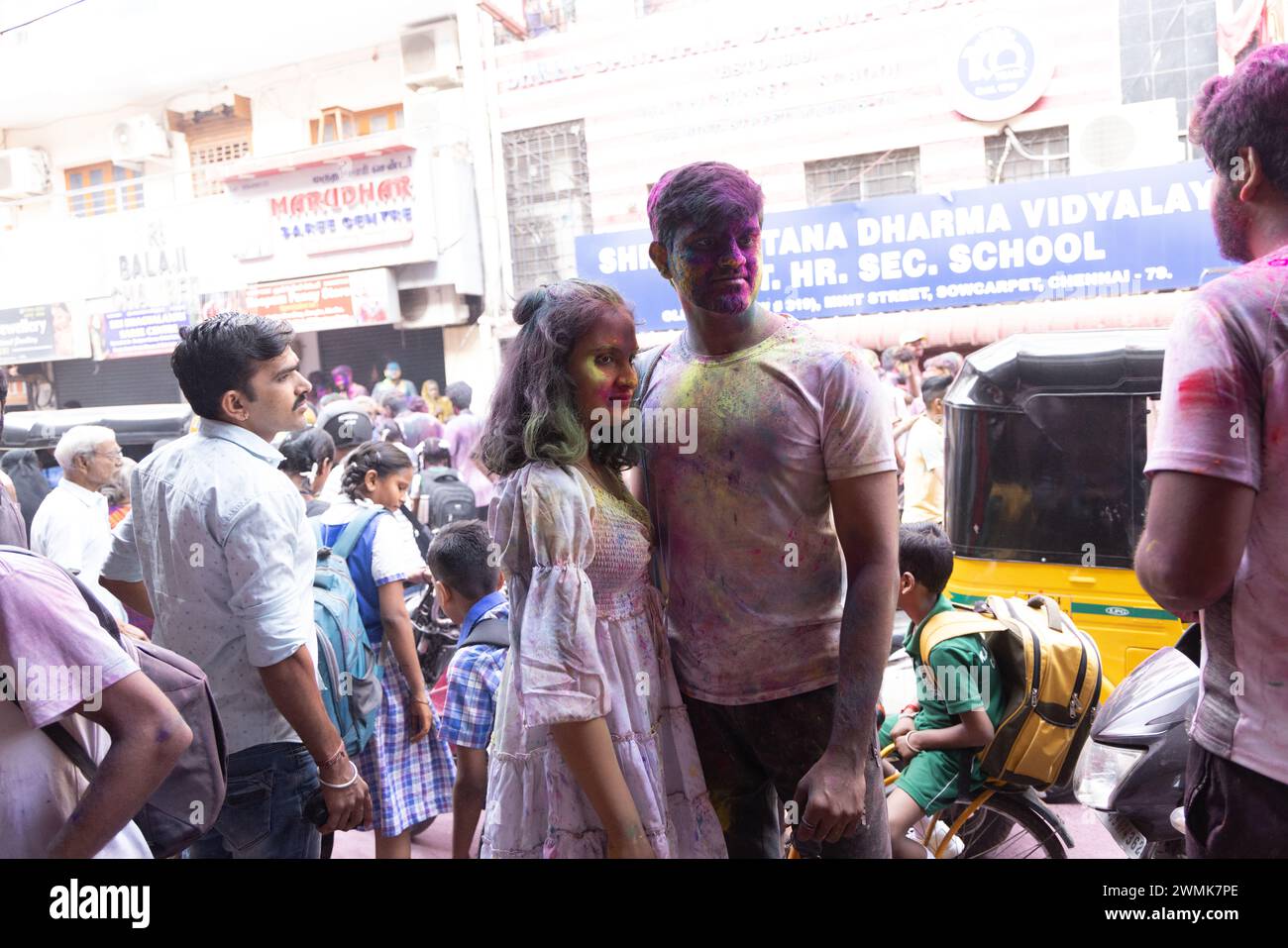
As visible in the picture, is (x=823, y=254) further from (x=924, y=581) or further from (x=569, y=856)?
(x=569, y=856)

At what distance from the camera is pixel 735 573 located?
6.37 ft

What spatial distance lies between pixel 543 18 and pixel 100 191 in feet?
31.2

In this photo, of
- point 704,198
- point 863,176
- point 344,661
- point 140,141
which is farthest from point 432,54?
point 704,198

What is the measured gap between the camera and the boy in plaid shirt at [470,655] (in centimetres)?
318

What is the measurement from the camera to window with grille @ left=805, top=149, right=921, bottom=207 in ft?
38.4

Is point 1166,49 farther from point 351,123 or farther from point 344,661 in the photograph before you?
point 351,123

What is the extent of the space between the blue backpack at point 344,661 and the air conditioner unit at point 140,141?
16.6 meters

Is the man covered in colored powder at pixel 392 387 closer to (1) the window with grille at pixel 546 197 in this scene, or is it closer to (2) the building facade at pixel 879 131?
(1) the window with grille at pixel 546 197

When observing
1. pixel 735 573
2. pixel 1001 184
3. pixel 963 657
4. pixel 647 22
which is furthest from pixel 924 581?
pixel 647 22

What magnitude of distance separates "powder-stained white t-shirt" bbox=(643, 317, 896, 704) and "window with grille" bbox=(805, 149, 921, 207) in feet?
34.3

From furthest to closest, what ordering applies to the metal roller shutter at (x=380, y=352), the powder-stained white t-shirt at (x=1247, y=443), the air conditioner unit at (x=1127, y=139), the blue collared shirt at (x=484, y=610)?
the metal roller shutter at (x=380, y=352) → the air conditioner unit at (x=1127, y=139) → the blue collared shirt at (x=484, y=610) → the powder-stained white t-shirt at (x=1247, y=443)

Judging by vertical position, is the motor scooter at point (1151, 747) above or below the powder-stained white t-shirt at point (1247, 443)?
below

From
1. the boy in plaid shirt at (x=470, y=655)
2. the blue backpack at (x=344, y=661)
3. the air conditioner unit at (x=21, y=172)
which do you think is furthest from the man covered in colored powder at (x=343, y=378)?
the blue backpack at (x=344, y=661)

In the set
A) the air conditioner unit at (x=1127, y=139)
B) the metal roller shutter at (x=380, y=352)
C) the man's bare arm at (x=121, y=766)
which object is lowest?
the man's bare arm at (x=121, y=766)
